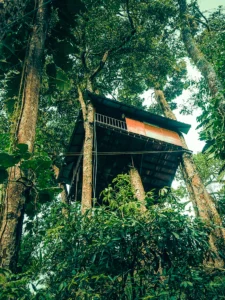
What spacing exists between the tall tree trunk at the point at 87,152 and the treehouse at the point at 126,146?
34cm

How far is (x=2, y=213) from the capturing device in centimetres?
235

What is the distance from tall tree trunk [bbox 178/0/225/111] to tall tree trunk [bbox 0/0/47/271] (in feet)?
19.9

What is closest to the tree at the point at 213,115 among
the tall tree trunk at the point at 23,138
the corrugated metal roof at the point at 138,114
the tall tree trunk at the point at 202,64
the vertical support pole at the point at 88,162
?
the tall tree trunk at the point at 202,64

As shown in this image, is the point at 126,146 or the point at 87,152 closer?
the point at 87,152

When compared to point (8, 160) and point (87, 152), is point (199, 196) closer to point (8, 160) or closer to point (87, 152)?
point (87, 152)

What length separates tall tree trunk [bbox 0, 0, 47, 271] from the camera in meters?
2.20

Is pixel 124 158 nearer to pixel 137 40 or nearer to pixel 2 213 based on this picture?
pixel 137 40

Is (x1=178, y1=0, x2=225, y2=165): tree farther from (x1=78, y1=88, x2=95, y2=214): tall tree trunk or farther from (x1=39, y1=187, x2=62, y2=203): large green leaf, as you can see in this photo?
(x1=39, y1=187, x2=62, y2=203): large green leaf

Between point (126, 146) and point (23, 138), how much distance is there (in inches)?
346

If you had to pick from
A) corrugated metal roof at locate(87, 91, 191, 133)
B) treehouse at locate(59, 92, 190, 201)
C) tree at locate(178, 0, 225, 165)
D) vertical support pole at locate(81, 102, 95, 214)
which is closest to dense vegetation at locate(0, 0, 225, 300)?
vertical support pole at locate(81, 102, 95, 214)

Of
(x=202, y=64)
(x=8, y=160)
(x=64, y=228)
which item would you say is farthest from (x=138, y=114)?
(x=8, y=160)

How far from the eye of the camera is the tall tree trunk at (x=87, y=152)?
7.47 meters

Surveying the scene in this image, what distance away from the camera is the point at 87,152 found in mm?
9047

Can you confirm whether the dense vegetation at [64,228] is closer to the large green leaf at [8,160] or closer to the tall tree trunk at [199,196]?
the large green leaf at [8,160]
